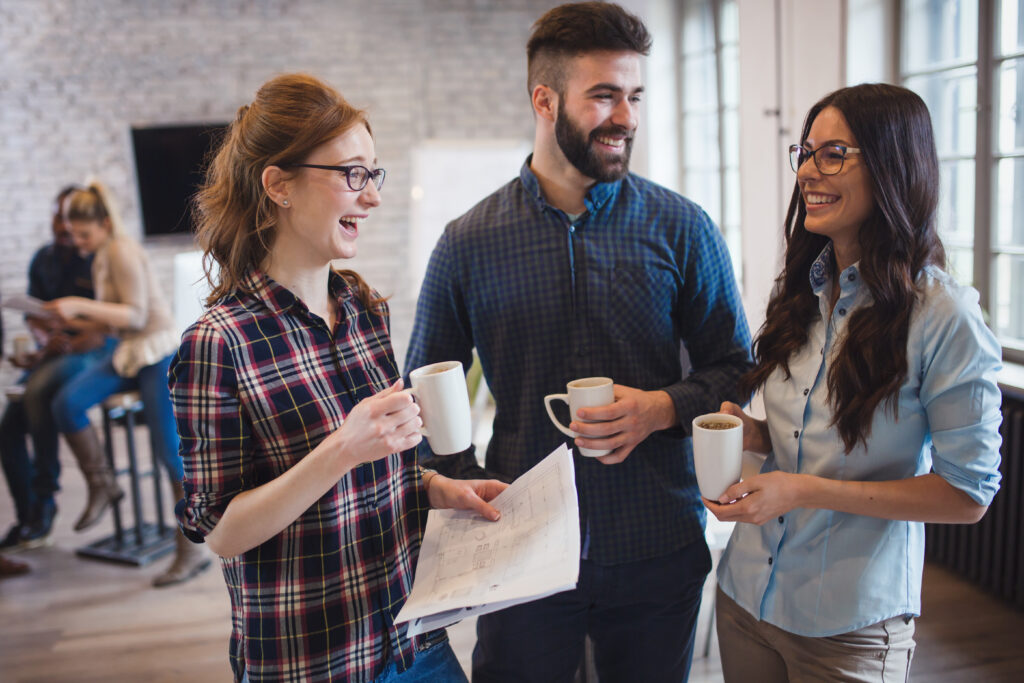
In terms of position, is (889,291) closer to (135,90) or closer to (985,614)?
(985,614)

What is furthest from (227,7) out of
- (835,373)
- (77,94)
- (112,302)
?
(835,373)

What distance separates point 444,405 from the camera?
3.89 ft

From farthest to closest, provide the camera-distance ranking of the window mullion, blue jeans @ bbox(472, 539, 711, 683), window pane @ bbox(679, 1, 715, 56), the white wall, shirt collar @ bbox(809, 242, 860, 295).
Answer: window pane @ bbox(679, 1, 715, 56) → the white wall → the window mullion → blue jeans @ bbox(472, 539, 711, 683) → shirt collar @ bbox(809, 242, 860, 295)

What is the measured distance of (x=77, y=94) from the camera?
5.79 m

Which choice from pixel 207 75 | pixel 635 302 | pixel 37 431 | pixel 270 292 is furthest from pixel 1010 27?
pixel 207 75

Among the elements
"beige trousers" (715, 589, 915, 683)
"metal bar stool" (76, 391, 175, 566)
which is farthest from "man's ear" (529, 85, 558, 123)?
"metal bar stool" (76, 391, 175, 566)

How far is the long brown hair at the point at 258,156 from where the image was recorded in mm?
1151

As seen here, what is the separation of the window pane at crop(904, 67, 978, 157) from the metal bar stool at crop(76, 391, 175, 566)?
375 centimetres

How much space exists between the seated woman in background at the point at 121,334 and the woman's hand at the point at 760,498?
2942mm

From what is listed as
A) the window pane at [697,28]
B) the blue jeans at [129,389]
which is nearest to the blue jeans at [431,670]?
the blue jeans at [129,389]

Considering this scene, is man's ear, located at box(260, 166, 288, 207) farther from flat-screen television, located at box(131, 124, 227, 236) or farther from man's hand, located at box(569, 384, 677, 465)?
flat-screen television, located at box(131, 124, 227, 236)

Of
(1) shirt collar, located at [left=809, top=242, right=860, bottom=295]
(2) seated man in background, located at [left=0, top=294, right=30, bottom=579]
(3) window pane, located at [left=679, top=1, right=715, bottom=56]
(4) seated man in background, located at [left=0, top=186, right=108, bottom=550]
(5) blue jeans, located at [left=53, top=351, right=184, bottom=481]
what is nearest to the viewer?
(1) shirt collar, located at [left=809, top=242, right=860, bottom=295]

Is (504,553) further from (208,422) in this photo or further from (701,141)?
(701,141)

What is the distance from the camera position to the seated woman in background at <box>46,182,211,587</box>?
11.6 ft
